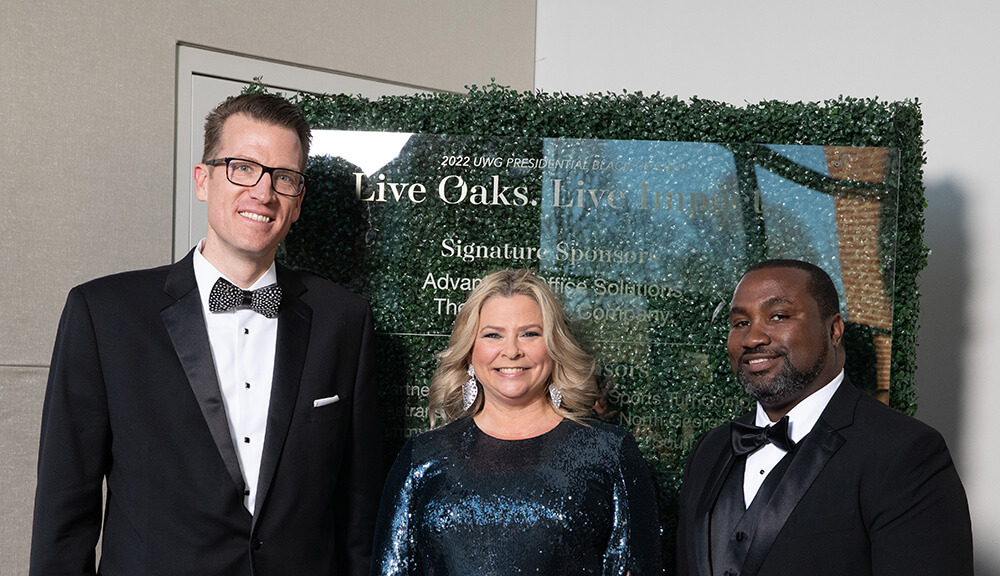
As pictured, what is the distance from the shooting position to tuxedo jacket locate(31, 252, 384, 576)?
96.9 inches

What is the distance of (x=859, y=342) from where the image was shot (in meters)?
3.36

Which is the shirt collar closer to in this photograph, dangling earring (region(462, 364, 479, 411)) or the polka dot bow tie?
dangling earring (region(462, 364, 479, 411))

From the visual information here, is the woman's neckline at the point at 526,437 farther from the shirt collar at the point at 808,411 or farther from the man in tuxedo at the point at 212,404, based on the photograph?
the shirt collar at the point at 808,411

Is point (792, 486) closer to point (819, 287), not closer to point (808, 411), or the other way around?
point (808, 411)

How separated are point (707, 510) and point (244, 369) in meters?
1.32

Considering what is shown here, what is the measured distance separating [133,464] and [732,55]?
370 centimetres

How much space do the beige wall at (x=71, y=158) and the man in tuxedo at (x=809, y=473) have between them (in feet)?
8.93

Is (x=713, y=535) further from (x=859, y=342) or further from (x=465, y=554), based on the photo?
(x=859, y=342)

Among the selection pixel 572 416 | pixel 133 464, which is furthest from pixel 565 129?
pixel 133 464

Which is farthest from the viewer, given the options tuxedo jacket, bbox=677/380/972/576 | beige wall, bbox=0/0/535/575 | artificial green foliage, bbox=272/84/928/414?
beige wall, bbox=0/0/535/575

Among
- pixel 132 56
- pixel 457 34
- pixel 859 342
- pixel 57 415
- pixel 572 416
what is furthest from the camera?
pixel 457 34

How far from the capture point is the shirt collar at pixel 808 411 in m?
2.51

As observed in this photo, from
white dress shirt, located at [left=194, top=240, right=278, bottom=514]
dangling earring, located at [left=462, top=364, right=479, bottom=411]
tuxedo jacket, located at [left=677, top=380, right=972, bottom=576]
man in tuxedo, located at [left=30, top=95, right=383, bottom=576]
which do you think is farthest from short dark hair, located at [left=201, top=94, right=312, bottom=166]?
tuxedo jacket, located at [left=677, top=380, right=972, bottom=576]

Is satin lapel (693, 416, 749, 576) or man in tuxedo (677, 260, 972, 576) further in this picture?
satin lapel (693, 416, 749, 576)
